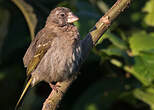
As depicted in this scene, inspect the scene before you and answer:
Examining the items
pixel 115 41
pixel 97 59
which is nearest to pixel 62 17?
pixel 115 41

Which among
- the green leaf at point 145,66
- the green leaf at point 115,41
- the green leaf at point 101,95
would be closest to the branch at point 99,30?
the green leaf at point 115,41

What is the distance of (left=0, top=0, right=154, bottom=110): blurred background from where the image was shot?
16.3ft

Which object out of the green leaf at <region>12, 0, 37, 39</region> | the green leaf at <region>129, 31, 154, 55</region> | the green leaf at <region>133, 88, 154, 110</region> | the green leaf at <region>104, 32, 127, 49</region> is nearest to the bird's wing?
the green leaf at <region>12, 0, 37, 39</region>

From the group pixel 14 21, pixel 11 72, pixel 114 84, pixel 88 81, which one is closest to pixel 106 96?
pixel 114 84

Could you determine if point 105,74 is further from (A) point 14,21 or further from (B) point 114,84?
(A) point 14,21

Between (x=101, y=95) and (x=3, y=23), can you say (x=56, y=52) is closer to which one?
(x=101, y=95)

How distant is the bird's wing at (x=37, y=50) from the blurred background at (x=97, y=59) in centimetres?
34

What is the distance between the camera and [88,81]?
5.90 metres

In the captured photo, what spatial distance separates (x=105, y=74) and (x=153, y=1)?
1.17 m

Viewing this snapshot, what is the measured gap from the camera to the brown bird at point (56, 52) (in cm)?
446

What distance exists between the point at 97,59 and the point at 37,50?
1074 millimetres

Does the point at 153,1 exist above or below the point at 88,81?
above

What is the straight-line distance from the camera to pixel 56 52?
4.51 m

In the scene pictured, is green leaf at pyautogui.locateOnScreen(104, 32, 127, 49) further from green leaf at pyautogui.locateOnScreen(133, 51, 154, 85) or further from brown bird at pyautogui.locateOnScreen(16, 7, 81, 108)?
brown bird at pyautogui.locateOnScreen(16, 7, 81, 108)
